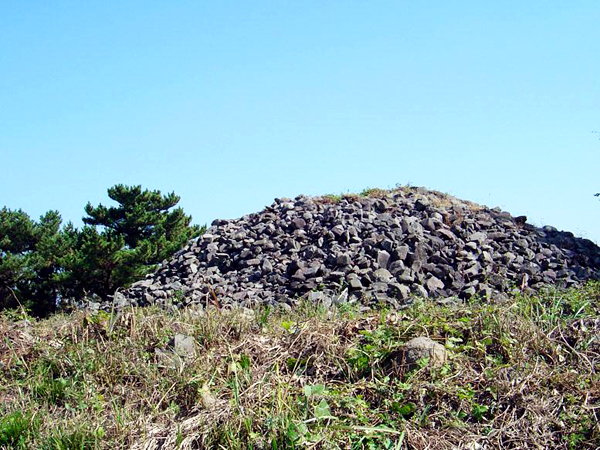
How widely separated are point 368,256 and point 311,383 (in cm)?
452

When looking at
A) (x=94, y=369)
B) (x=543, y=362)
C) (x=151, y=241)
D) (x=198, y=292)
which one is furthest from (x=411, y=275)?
(x=151, y=241)

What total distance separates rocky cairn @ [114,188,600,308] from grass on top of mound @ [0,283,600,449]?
204 centimetres

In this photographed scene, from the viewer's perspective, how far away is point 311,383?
3867 millimetres

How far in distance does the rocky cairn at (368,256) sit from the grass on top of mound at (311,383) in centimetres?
204

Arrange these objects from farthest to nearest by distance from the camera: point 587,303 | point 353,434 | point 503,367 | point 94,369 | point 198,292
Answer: point 198,292 → point 587,303 → point 94,369 → point 503,367 → point 353,434

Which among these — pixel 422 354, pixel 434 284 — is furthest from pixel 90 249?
pixel 422 354

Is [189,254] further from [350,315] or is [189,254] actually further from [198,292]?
[350,315]

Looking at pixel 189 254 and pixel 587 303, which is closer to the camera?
pixel 587 303

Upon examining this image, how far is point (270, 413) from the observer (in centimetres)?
345

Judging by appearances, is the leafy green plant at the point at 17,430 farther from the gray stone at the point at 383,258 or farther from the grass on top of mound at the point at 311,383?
the gray stone at the point at 383,258

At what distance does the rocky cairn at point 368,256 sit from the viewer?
7.63m

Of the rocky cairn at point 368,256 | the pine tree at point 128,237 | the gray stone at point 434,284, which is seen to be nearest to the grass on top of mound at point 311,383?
the rocky cairn at point 368,256

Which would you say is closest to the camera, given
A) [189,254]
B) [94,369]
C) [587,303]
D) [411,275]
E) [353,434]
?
[353,434]

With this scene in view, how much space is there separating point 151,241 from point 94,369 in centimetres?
1015
